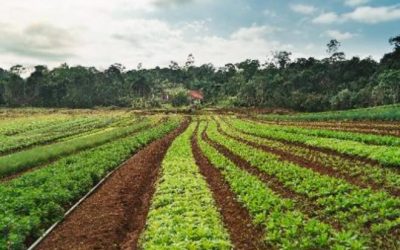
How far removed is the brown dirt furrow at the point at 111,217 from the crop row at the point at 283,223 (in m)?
4.03

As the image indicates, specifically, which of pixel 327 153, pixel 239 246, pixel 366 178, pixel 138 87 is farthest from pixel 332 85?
pixel 239 246

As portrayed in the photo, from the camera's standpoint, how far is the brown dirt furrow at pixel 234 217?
1330 centimetres

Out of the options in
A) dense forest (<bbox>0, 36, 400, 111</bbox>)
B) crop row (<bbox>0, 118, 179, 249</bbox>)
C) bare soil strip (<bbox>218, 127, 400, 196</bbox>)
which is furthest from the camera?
dense forest (<bbox>0, 36, 400, 111</bbox>)

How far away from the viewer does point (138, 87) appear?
16238 centimetres

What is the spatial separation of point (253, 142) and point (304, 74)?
95786 mm

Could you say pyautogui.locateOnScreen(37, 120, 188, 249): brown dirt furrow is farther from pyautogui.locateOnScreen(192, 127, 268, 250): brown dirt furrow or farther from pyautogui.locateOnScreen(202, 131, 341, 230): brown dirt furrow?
pyautogui.locateOnScreen(202, 131, 341, 230): brown dirt furrow

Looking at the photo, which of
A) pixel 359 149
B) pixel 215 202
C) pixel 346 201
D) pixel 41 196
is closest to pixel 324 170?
pixel 359 149

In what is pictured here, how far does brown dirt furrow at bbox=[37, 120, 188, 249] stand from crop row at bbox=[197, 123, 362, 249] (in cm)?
403

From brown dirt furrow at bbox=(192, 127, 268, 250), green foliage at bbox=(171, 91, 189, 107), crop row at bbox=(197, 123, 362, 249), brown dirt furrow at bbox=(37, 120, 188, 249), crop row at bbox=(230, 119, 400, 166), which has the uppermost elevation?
green foliage at bbox=(171, 91, 189, 107)

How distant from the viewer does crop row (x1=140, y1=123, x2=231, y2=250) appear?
41.5ft

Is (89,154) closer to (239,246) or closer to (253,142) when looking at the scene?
(253,142)

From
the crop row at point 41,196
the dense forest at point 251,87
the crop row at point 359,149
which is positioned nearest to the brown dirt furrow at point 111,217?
the crop row at point 41,196

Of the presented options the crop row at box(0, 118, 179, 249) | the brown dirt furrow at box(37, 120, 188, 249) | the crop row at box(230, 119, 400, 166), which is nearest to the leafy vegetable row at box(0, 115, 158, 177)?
the crop row at box(0, 118, 179, 249)

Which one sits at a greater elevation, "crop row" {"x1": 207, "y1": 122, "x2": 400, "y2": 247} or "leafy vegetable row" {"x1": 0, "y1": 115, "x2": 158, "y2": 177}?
"crop row" {"x1": 207, "y1": 122, "x2": 400, "y2": 247}
